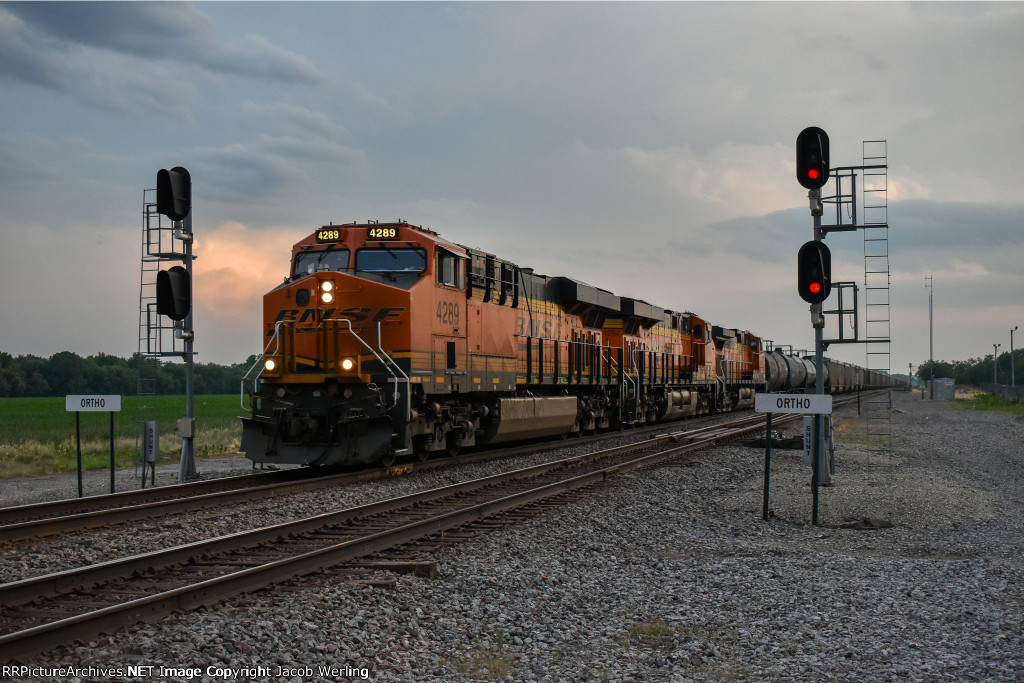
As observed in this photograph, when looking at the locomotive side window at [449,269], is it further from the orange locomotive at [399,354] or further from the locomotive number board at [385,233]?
the locomotive number board at [385,233]

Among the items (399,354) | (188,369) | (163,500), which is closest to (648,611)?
(163,500)

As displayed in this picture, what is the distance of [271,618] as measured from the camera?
5.82 meters

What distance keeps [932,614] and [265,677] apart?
4720 mm

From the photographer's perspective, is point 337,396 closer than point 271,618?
No

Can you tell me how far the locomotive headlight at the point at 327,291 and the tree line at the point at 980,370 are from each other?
410 ft

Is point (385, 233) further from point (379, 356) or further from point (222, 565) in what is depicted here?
point (222, 565)

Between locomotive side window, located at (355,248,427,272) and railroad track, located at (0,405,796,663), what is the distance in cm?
395

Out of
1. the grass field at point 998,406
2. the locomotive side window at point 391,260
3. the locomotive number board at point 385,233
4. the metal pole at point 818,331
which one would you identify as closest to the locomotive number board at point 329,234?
the locomotive side window at point 391,260

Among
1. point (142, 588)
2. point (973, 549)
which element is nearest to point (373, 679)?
point (142, 588)

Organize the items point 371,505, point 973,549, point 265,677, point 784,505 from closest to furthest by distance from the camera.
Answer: point 265,677
point 973,549
point 371,505
point 784,505

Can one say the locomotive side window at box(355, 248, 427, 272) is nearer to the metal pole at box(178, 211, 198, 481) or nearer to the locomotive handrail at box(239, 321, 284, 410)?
the locomotive handrail at box(239, 321, 284, 410)

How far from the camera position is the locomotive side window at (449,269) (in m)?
14.7

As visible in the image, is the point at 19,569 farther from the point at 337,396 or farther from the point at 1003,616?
the point at 1003,616

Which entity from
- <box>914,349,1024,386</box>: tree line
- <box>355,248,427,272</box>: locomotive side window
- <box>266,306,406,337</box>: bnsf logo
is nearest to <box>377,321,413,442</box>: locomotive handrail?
<box>266,306,406,337</box>: bnsf logo
